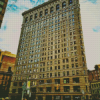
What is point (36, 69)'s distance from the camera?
60062mm

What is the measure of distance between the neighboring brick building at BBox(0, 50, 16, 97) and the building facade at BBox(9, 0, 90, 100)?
11.1 metres

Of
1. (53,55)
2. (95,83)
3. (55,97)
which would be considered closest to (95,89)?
(95,83)

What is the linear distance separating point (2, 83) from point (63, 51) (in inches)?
1849

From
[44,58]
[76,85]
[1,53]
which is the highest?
[1,53]

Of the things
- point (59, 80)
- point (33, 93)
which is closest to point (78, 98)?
point (59, 80)

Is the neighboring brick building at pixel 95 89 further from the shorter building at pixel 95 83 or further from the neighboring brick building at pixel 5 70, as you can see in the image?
the neighboring brick building at pixel 5 70

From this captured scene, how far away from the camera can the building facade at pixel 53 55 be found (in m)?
Result: 48.3

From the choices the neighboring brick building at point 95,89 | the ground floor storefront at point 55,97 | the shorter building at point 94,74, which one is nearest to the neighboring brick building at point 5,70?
the ground floor storefront at point 55,97

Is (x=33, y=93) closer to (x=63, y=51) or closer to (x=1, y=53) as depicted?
(x=63, y=51)

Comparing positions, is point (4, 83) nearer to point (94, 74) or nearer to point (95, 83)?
point (95, 83)

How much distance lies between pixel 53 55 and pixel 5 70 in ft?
132

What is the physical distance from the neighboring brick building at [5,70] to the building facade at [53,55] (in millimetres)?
11143

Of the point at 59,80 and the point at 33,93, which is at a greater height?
the point at 59,80

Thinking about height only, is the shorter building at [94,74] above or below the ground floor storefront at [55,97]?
above
